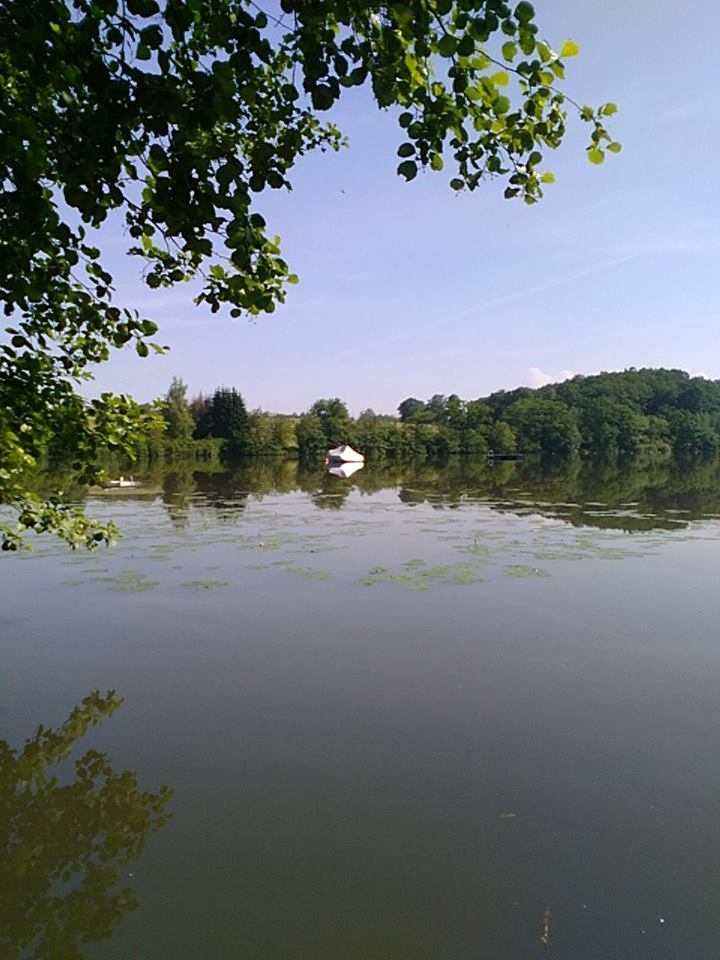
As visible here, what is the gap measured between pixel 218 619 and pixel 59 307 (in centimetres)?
503

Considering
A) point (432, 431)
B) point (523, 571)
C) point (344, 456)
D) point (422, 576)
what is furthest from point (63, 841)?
point (432, 431)

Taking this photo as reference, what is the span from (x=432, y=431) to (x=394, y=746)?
64.1m

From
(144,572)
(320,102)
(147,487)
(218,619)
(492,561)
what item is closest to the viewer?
(320,102)

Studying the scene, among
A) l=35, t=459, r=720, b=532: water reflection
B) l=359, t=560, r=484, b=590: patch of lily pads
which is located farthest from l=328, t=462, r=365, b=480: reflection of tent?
l=359, t=560, r=484, b=590: patch of lily pads

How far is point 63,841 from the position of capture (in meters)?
3.63

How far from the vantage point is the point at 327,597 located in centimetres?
888

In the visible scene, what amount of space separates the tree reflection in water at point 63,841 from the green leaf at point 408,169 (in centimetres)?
353

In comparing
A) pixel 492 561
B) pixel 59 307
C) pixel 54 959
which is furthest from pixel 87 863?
pixel 492 561

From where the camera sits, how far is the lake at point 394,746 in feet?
9.90

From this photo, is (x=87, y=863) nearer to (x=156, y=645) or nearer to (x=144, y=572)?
(x=156, y=645)

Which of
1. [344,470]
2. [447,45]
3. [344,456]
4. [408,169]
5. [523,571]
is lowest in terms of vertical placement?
[523,571]

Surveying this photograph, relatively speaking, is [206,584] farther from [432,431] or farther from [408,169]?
[432,431]

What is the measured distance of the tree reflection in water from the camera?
3010mm

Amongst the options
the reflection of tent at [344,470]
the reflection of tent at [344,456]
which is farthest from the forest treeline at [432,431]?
the reflection of tent at [344,470]
